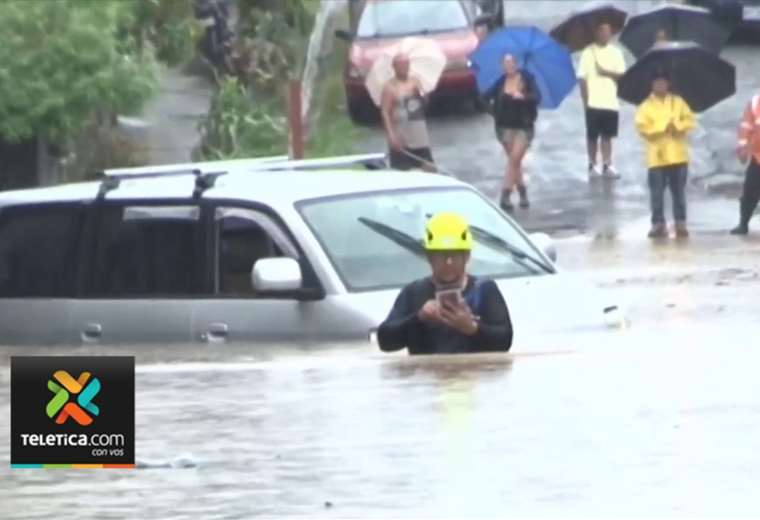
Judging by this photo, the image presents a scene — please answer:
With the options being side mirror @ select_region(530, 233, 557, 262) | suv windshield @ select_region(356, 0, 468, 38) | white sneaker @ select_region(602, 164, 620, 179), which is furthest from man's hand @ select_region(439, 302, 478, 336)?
suv windshield @ select_region(356, 0, 468, 38)

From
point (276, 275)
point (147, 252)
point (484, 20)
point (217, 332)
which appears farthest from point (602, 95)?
point (276, 275)

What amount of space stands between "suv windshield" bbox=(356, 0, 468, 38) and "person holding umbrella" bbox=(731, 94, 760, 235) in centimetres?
824

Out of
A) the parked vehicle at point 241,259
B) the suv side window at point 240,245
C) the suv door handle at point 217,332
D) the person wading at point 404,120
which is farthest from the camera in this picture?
the person wading at point 404,120

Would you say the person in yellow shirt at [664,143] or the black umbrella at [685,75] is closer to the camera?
the person in yellow shirt at [664,143]

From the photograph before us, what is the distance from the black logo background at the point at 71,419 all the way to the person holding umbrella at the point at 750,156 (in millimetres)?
18153

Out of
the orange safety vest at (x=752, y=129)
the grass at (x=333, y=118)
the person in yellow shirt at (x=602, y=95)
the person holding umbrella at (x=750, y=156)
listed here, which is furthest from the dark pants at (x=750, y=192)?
the grass at (x=333, y=118)

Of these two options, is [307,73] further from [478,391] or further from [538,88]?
[478,391]

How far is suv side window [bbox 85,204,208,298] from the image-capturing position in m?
13.5

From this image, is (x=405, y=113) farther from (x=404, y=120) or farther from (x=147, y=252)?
(x=147, y=252)

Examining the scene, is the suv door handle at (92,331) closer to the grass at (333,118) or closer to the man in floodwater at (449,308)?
the man in floodwater at (449,308)

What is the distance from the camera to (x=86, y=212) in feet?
45.6

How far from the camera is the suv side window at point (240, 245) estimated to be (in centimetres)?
1338

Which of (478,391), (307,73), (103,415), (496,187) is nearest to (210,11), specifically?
(307,73)

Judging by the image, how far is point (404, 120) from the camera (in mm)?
29750
